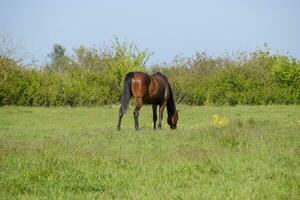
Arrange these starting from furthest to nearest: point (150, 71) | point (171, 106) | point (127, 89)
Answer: point (150, 71)
point (171, 106)
point (127, 89)

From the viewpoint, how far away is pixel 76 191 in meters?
7.24

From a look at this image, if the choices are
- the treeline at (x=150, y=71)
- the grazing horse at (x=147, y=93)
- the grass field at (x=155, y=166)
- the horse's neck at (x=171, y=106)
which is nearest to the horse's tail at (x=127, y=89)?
the grazing horse at (x=147, y=93)

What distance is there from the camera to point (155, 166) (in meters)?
8.88

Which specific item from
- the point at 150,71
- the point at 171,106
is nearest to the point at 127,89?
the point at 171,106

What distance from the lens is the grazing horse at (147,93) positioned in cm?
1669

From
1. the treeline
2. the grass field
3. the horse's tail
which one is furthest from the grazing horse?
the treeline

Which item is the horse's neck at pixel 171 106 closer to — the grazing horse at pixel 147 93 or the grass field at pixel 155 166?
the grazing horse at pixel 147 93

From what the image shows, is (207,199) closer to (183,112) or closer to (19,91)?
(183,112)

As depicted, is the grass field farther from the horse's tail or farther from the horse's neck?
the horse's neck

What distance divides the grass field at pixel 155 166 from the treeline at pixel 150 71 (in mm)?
19730

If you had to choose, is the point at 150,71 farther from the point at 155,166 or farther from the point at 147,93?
the point at 155,166

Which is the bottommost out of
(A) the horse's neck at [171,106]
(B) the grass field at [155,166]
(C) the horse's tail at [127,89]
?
(B) the grass field at [155,166]

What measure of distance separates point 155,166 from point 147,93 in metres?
8.63

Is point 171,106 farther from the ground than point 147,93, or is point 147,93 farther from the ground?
point 147,93
